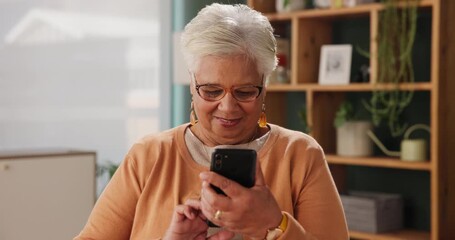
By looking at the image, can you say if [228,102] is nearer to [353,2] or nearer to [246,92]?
[246,92]

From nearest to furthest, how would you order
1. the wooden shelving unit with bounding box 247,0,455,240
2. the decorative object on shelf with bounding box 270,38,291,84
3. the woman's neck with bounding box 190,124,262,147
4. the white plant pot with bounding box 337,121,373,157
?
1. the woman's neck with bounding box 190,124,262,147
2. the wooden shelving unit with bounding box 247,0,455,240
3. the white plant pot with bounding box 337,121,373,157
4. the decorative object on shelf with bounding box 270,38,291,84

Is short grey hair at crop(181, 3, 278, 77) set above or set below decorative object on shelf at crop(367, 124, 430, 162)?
above

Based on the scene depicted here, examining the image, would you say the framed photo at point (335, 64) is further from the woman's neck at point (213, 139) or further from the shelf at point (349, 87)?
the woman's neck at point (213, 139)

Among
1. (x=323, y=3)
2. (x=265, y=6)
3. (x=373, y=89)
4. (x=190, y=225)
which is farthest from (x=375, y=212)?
(x=190, y=225)

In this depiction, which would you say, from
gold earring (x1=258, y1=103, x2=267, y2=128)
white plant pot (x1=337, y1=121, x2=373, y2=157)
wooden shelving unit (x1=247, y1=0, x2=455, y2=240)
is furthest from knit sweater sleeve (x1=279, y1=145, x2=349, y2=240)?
white plant pot (x1=337, y1=121, x2=373, y2=157)

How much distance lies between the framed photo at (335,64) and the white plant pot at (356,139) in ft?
0.78

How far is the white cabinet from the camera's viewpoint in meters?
3.43

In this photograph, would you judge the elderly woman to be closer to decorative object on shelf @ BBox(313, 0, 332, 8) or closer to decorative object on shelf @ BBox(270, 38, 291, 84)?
decorative object on shelf @ BBox(313, 0, 332, 8)

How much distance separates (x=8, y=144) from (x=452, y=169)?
234cm

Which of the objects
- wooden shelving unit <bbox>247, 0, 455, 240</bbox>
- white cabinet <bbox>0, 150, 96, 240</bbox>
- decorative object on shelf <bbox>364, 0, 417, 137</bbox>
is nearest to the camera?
white cabinet <bbox>0, 150, 96, 240</bbox>

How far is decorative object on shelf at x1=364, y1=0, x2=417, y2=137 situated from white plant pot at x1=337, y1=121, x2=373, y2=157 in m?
0.14

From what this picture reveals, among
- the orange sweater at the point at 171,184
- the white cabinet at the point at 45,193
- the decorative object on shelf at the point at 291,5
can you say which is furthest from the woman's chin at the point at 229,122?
the decorative object on shelf at the point at 291,5

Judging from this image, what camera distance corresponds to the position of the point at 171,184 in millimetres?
1706

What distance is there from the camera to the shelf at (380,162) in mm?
3660
